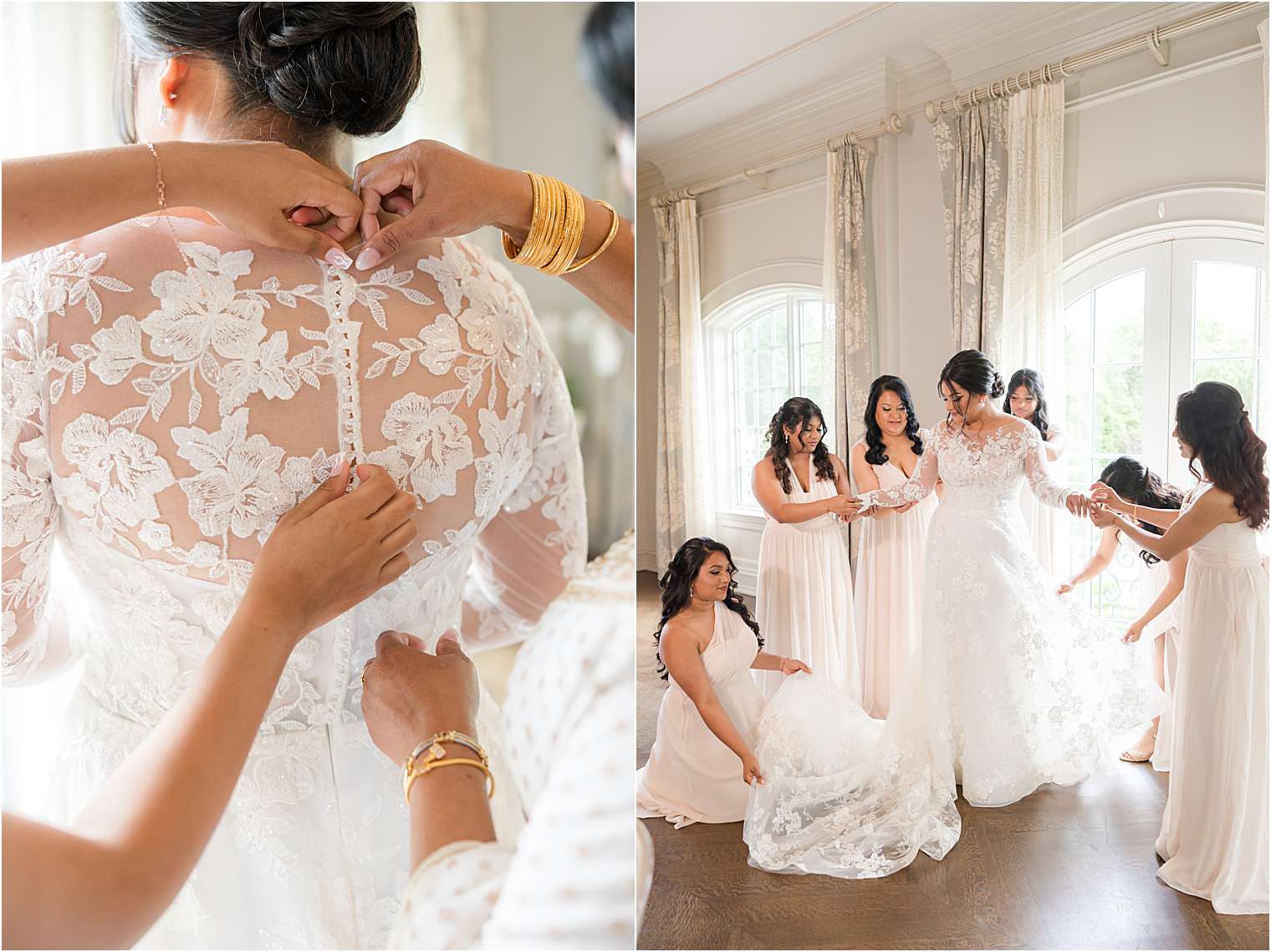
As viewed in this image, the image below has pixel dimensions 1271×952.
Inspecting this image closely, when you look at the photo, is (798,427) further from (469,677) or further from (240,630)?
(240,630)

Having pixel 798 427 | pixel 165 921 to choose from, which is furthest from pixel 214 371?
pixel 798 427

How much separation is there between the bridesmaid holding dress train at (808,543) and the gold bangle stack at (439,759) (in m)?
0.91

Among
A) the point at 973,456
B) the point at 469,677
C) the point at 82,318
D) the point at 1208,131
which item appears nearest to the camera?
the point at 82,318

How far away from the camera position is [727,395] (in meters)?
1.66

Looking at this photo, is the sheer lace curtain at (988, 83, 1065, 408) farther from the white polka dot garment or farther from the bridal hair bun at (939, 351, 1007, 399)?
the white polka dot garment

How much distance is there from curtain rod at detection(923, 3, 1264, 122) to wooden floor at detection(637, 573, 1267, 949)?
1.09m

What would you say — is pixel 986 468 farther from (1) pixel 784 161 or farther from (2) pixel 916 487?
(1) pixel 784 161

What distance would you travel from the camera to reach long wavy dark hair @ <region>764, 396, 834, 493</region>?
156 centimetres

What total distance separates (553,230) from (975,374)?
0.95 metres

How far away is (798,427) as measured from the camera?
5.13 feet

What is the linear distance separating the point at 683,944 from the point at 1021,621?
0.92 metres

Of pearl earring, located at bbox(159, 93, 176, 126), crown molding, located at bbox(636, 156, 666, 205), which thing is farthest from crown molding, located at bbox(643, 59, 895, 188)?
pearl earring, located at bbox(159, 93, 176, 126)

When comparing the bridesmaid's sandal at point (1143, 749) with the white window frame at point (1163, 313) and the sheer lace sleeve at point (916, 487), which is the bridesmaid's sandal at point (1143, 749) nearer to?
the white window frame at point (1163, 313)

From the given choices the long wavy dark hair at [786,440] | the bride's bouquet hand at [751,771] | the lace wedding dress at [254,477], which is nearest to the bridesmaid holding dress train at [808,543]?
the long wavy dark hair at [786,440]
